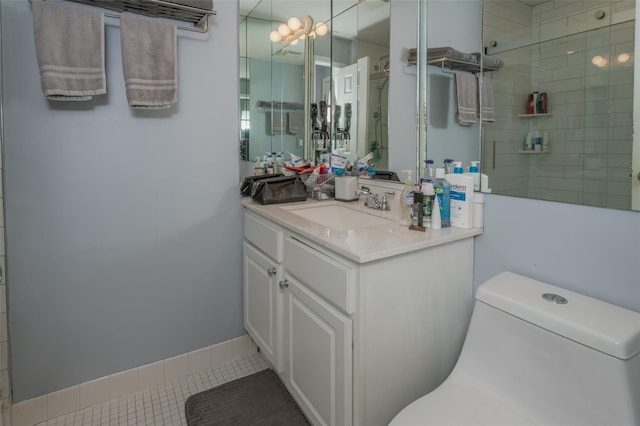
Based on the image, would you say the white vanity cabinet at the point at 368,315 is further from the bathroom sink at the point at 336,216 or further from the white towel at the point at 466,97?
the white towel at the point at 466,97

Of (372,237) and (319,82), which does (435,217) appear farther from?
(319,82)

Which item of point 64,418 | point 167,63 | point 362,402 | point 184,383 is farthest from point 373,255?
point 64,418

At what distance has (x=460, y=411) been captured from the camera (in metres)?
1.00

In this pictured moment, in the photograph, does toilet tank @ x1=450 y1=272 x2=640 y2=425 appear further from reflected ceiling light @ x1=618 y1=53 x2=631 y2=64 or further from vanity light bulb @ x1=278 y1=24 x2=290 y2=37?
vanity light bulb @ x1=278 y1=24 x2=290 y2=37

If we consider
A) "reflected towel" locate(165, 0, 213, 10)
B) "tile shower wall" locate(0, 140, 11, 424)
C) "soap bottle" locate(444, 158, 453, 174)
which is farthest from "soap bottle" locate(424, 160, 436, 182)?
"tile shower wall" locate(0, 140, 11, 424)

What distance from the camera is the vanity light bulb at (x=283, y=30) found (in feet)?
7.39

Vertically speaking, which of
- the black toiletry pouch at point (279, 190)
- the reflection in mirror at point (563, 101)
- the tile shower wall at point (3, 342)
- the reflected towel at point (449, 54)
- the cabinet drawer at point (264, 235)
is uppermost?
the reflected towel at point (449, 54)

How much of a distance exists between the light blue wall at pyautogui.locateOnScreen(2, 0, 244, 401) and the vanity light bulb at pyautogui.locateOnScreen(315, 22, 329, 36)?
0.50m

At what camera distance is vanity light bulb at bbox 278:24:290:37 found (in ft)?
7.39

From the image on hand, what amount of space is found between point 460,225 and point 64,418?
1901 mm

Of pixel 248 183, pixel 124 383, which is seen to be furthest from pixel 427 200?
pixel 124 383

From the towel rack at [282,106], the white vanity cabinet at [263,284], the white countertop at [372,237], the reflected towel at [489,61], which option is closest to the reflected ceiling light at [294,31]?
the towel rack at [282,106]

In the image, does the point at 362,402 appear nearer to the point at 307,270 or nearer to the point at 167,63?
the point at 307,270

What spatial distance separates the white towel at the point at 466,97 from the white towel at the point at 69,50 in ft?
4.75
